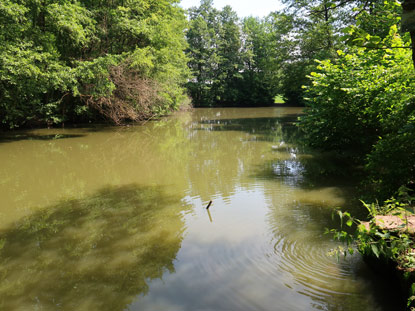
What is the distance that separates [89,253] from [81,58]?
16.8m

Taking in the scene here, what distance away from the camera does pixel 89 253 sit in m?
4.66

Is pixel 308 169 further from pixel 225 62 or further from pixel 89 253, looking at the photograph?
pixel 225 62

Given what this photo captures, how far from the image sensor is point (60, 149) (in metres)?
13.4

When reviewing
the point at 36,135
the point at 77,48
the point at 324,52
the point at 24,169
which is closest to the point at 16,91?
the point at 36,135

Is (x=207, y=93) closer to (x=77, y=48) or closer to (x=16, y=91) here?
(x=77, y=48)

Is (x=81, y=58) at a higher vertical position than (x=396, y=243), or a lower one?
higher

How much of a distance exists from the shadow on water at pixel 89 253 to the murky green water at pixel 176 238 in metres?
0.02

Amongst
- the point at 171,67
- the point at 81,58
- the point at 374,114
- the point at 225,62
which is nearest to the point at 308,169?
the point at 374,114

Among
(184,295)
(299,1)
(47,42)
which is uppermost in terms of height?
(299,1)

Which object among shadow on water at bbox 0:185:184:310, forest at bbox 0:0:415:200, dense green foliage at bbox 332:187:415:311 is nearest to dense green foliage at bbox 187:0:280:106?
forest at bbox 0:0:415:200

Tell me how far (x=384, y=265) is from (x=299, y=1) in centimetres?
→ 2395

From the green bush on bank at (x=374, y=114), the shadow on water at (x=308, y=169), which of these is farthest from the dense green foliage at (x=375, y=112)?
the shadow on water at (x=308, y=169)

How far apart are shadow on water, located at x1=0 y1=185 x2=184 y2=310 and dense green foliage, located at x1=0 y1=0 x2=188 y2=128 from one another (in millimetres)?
10240

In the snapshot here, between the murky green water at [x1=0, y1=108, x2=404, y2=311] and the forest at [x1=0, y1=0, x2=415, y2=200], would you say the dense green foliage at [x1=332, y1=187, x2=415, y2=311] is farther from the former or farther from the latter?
the forest at [x1=0, y1=0, x2=415, y2=200]
